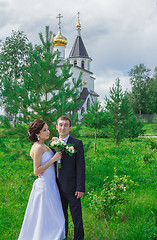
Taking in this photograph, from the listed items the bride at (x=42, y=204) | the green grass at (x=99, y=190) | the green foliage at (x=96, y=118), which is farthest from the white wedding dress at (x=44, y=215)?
the green foliage at (x=96, y=118)

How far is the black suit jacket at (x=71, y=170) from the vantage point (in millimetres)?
3539

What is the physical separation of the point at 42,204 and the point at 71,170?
64cm

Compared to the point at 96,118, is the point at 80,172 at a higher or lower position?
lower

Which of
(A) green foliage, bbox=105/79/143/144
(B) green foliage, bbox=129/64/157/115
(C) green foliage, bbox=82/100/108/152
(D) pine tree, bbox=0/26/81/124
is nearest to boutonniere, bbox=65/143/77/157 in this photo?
(D) pine tree, bbox=0/26/81/124

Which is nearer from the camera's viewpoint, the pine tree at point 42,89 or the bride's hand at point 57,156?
the bride's hand at point 57,156

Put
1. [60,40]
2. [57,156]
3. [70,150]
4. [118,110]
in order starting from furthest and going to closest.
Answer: [60,40]
[118,110]
[57,156]
[70,150]

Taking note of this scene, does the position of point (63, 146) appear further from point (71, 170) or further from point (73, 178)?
point (73, 178)

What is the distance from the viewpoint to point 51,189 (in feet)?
11.6

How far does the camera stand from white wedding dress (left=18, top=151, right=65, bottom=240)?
3408 millimetres

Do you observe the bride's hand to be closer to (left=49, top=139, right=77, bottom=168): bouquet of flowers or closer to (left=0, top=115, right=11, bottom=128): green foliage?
(left=49, top=139, right=77, bottom=168): bouquet of flowers

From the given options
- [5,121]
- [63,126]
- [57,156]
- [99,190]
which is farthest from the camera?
[5,121]

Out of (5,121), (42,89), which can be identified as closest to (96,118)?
(42,89)

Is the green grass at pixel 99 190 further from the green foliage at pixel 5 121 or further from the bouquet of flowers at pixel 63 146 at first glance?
the bouquet of flowers at pixel 63 146

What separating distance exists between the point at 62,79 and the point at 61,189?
168 inches
